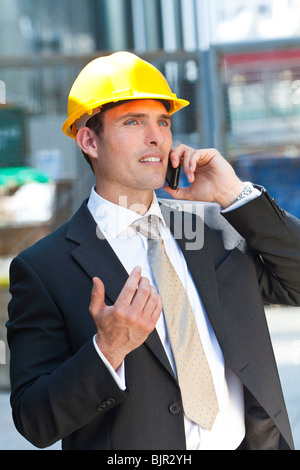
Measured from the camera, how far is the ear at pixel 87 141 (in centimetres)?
252

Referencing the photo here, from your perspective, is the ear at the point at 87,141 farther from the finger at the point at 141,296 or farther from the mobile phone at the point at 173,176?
the finger at the point at 141,296

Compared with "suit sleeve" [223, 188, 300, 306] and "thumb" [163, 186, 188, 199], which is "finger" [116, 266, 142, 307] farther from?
"thumb" [163, 186, 188, 199]

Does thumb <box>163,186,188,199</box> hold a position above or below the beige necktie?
above

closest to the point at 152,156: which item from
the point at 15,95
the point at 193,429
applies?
the point at 193,429

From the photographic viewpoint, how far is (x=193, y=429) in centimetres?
212

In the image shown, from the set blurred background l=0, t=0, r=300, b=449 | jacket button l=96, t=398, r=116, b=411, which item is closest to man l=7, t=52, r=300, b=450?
jacket button l=96, t=398, r=116, b=411

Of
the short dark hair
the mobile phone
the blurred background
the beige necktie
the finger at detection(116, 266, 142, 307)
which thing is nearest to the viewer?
the finger at detection(116, 266, 142, 307)

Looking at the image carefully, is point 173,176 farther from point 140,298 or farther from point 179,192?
point 140,298

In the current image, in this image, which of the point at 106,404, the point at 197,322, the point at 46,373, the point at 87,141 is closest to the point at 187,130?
the point at 87,141

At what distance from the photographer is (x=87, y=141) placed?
8.34 ft

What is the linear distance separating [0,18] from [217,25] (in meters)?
8.06

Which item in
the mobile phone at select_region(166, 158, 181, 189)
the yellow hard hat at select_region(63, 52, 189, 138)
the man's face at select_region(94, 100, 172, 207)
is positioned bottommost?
the mobile phone at select_region(166, 158, 181, 189)

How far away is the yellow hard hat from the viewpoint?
2344 millimetres

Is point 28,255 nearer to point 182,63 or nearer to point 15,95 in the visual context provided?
point 182,63
